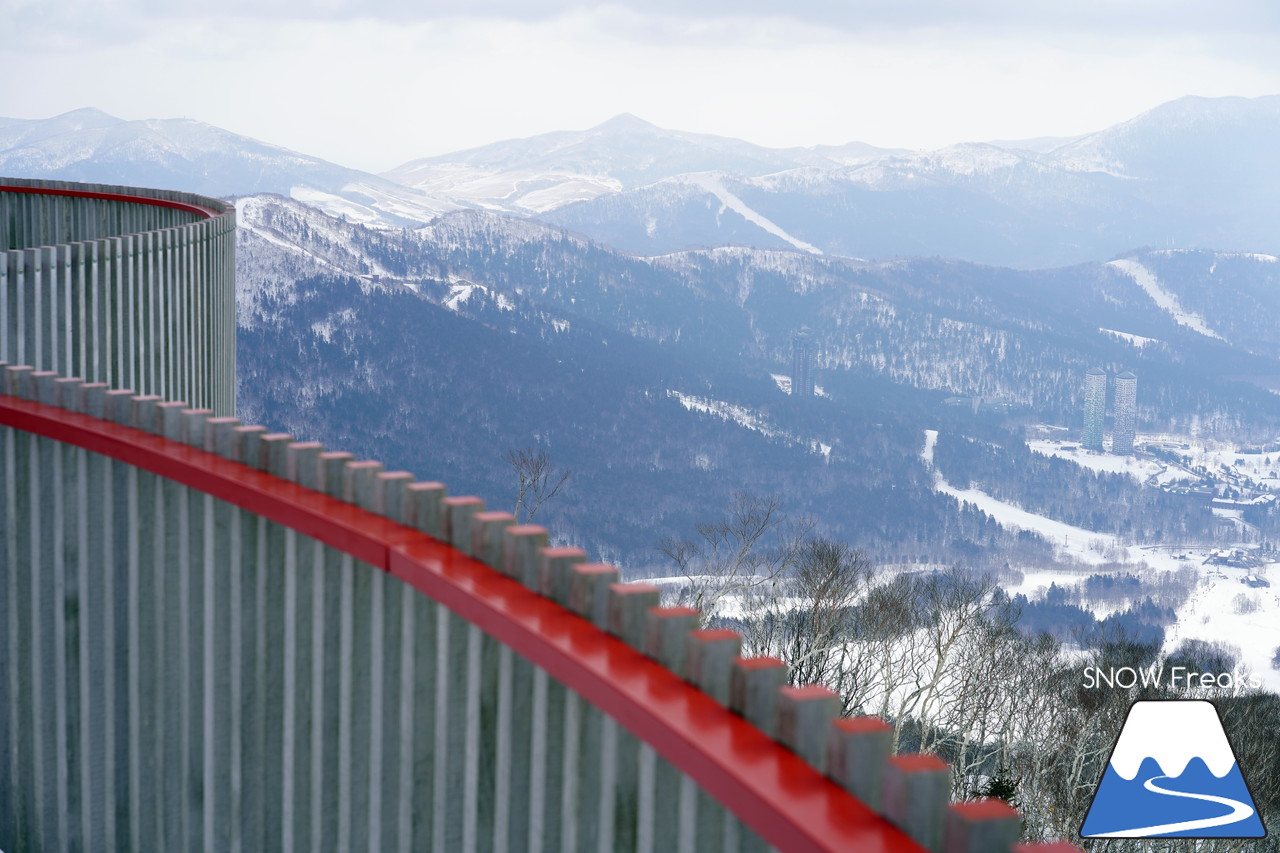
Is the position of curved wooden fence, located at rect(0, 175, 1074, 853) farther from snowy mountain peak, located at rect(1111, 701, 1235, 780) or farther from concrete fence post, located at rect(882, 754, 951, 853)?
snowy mountain peak, located at rect(1111, 701, 1235, 780)

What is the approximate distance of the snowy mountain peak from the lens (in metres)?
29.2

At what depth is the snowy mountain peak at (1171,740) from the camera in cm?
2916

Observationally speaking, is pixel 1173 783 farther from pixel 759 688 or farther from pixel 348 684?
pixel 759 688

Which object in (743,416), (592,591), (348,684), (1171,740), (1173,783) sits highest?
(592,591)

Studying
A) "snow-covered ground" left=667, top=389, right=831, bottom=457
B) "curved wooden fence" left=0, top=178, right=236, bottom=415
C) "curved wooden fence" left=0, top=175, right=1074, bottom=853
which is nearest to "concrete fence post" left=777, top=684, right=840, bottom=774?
"curved wooden fence" left=0, top=175, right=1074, bottom=853

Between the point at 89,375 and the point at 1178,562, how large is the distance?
19097 cm

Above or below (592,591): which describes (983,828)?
below

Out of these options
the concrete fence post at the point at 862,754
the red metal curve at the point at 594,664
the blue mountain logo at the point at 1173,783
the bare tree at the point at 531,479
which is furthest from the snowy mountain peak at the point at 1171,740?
the concrete fence post at the point at 862,754

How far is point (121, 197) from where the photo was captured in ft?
38.7

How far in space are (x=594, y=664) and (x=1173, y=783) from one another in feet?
92.9

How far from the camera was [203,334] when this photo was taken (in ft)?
32.1

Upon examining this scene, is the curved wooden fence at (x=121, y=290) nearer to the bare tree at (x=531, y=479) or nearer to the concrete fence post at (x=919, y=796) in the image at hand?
the bare tree at (x=531, y=479)

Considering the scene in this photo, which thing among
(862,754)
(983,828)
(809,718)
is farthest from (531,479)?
(983,828)

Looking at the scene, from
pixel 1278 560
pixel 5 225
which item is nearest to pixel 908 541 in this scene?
pixel 1278 560
